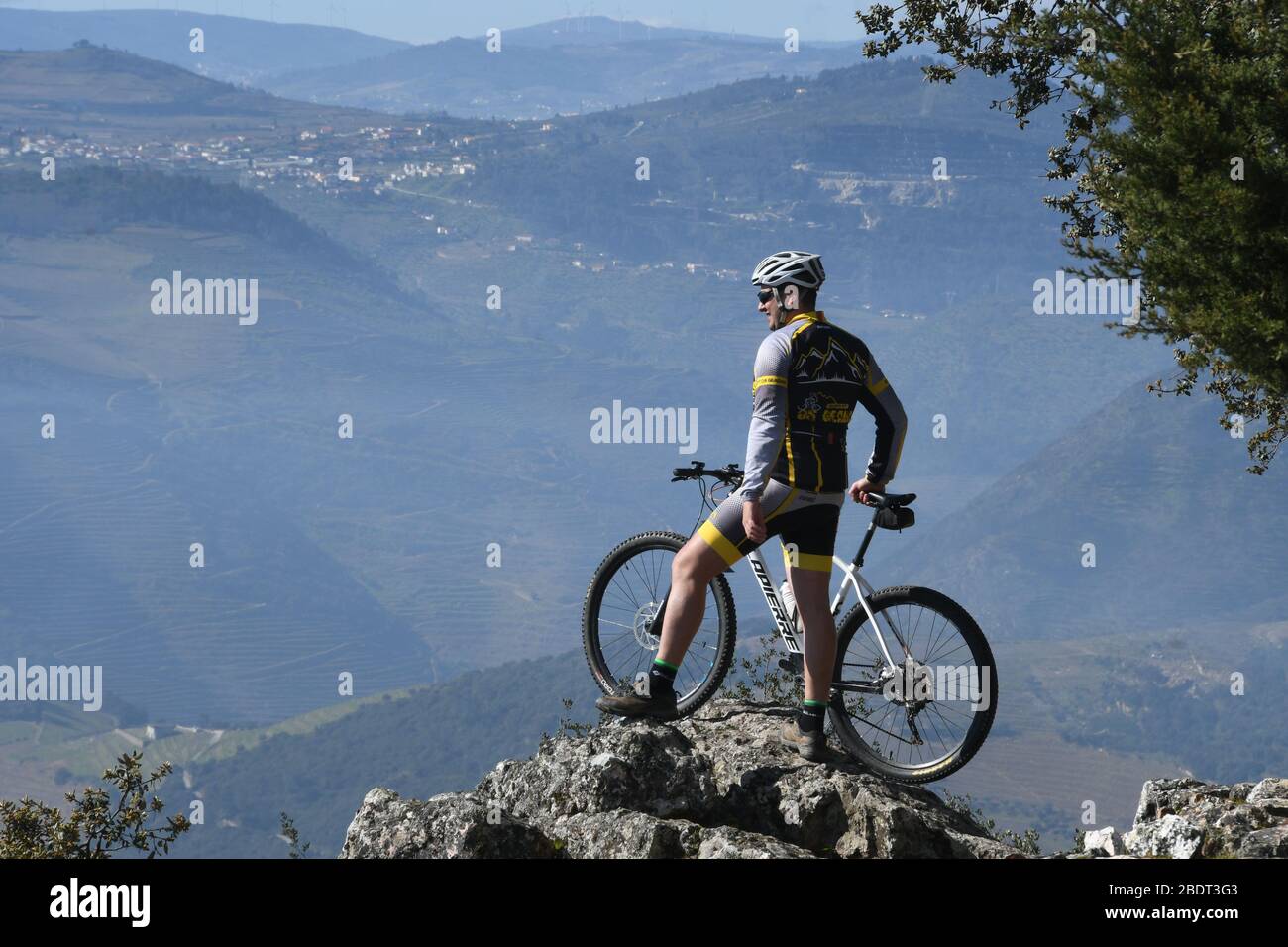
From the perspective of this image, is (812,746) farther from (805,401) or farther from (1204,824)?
(1204,824)

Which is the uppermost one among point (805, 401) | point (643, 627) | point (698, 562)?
point (805, 401)

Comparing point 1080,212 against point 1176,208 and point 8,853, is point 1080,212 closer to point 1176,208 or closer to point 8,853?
point 1176,208

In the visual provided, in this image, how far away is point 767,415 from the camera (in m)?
8.50

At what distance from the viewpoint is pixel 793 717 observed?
9727 mm

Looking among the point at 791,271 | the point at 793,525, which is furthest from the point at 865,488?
the point at 791,271

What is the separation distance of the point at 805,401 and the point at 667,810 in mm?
2678

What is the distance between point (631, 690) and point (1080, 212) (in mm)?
10489

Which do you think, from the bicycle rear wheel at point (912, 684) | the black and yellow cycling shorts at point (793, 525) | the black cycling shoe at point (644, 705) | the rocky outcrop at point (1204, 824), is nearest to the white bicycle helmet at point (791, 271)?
the black and yellow cycling shorts at point (793, 525)

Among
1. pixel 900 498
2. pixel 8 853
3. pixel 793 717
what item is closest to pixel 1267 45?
pixel 900 498

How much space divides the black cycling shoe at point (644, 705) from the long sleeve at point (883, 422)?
2.03m

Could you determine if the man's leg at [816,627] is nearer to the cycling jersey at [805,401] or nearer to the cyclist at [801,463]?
the cyclist at [801,463]

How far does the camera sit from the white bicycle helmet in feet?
28.5

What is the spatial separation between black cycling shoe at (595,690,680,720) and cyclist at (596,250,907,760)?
0.37 metres

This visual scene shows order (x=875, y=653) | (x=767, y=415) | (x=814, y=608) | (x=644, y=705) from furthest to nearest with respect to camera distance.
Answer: (x=644, y=705), (x=875, y=653), (x=814, y=608), (x=767, y=415)
